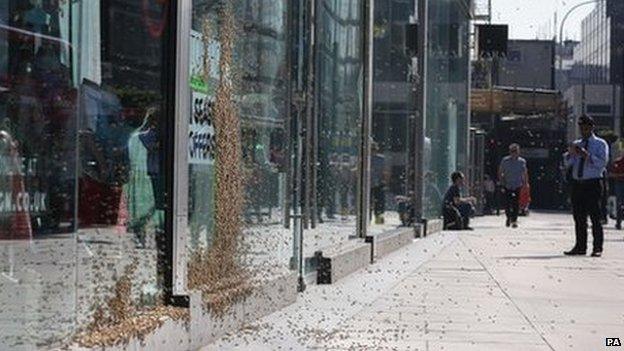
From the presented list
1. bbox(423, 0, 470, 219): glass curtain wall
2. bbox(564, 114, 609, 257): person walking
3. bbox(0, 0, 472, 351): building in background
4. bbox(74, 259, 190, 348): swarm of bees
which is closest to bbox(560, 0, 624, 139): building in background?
bbox(423, 0, 470, 219): glass curtain wall

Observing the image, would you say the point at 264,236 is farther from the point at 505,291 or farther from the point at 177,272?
the point at 505,291

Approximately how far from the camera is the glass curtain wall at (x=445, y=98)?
20359mm

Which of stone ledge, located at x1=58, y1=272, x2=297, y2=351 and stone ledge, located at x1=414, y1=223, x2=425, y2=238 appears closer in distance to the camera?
stone ledge, located at x1=58, y1=272, x2=297, y2=351

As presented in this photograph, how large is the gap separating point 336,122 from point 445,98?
11.4 m

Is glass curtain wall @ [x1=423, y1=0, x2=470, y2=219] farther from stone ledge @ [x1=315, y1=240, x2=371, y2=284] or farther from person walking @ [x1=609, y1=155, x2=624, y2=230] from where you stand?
stone ledge @ [x1=315, y1=240, x2=371, y2=284]

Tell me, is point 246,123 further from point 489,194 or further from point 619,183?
point 489,194

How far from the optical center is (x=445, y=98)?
75.5ft

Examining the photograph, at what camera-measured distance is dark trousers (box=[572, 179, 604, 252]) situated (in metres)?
14.0

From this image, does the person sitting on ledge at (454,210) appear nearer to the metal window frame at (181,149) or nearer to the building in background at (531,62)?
the metal window frame at (181,149)

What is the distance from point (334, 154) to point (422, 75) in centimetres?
738

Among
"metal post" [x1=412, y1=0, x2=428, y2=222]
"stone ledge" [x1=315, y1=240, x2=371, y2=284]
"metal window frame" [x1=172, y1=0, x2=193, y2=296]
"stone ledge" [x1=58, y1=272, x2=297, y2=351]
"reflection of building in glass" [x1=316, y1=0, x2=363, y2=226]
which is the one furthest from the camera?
"metal post" [x1=412, y1=0, x2=428, y2=222]

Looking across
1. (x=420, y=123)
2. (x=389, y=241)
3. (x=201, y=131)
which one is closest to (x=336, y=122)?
(x=389, y=241)

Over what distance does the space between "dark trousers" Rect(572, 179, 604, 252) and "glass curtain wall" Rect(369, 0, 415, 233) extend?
2.51 meters

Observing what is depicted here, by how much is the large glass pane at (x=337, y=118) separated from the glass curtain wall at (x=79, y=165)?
4.02 meters
